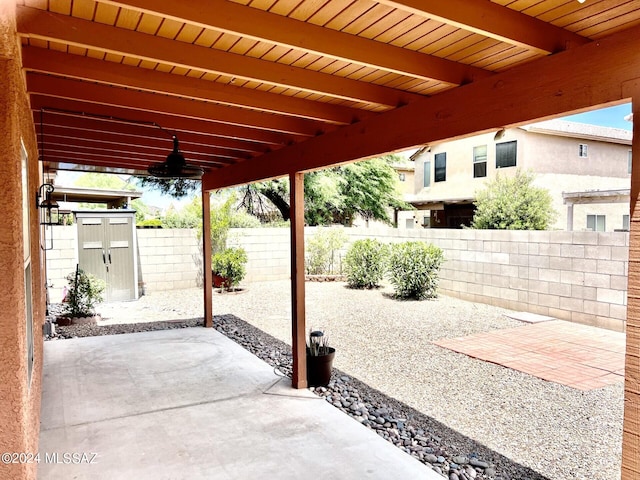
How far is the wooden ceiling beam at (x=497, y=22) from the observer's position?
1.75m

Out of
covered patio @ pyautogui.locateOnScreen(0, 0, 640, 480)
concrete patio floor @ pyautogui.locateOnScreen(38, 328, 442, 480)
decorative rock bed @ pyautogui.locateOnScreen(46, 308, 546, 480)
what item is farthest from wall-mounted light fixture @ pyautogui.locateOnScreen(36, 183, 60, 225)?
decorative rock bed @ pyautogui.locateOnScreen(46, 308, 546, 480)

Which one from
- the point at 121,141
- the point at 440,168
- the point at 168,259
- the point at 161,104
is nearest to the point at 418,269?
the point at 168,259

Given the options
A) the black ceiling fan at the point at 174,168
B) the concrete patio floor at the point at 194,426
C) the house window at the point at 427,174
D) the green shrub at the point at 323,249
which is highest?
the house window at the point at 427,174

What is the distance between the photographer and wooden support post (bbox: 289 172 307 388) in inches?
170

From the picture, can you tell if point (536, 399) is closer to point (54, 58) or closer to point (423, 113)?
point (423, 113)

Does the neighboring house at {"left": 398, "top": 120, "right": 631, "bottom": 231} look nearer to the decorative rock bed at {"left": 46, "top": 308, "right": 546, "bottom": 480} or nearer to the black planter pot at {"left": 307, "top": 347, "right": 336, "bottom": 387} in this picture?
the decorative rock bed at {"left": 46, "top": 308, "right": 546, "bottom": 480}

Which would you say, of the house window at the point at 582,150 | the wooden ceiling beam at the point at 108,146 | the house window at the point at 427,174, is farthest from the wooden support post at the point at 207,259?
the house window at the point at 582,150

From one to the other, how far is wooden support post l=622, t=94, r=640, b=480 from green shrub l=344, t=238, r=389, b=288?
8608 mm

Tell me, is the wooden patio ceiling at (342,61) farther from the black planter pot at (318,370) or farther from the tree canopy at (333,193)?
the tree canopy at (333,193)

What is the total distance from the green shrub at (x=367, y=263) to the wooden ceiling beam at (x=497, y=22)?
27.5 ft

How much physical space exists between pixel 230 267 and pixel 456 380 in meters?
6.69

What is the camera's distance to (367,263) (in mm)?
10508

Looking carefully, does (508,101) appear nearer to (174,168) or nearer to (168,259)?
(174,168)

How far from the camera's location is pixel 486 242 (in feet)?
27.3
